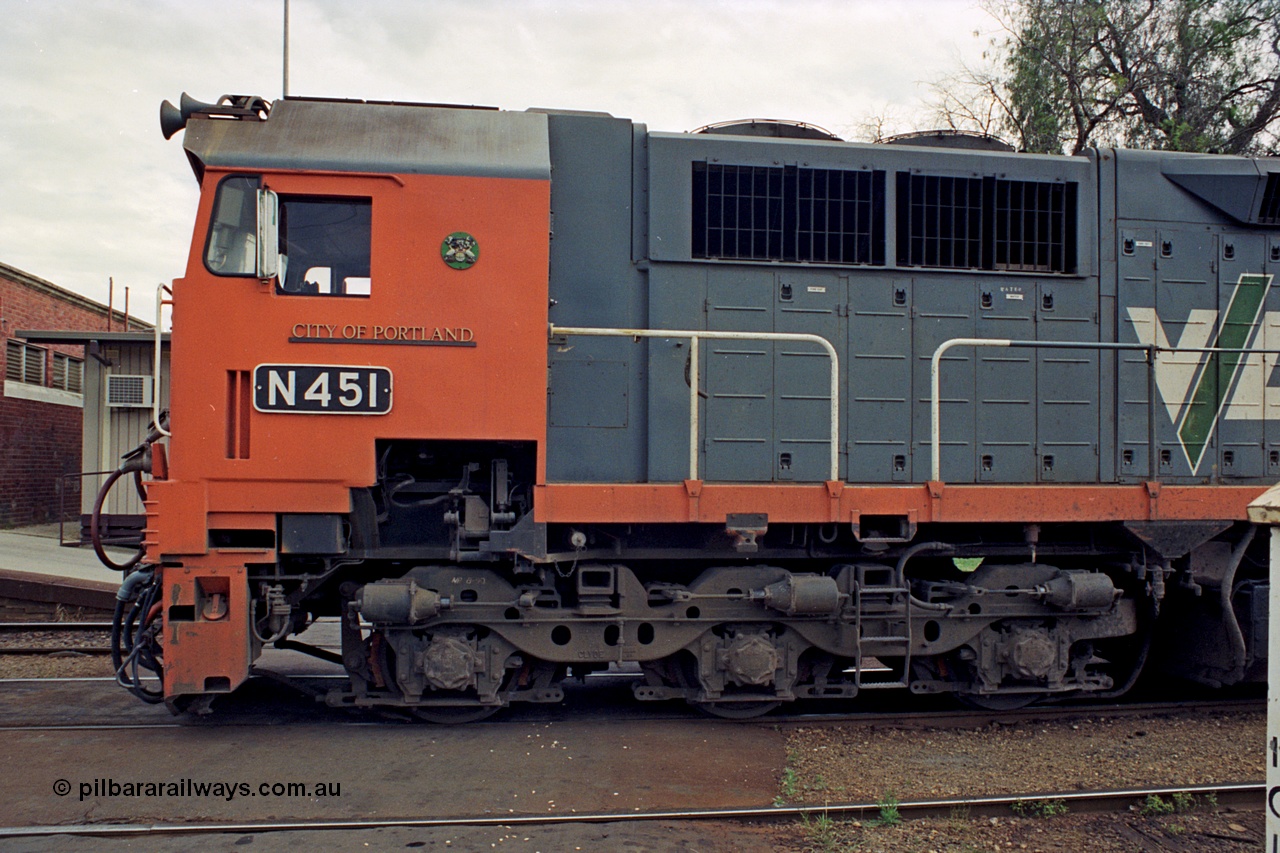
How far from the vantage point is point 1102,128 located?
17766 millimetres

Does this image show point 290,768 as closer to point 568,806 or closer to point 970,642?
point 568,806

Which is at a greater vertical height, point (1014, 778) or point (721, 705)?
point (721, 705)

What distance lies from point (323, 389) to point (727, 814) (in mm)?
3431

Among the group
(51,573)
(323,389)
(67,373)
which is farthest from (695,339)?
(67,373)

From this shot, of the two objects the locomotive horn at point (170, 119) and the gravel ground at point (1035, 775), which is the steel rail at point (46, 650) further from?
the gravel ground at point (1035, 775)

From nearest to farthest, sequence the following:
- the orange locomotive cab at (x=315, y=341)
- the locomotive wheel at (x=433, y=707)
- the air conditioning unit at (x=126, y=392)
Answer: the orange locomotive cab at (x=315, y=341), the locomotive wheel at (x=433, y=707), the air conditioning unit at (x=126, y=392)

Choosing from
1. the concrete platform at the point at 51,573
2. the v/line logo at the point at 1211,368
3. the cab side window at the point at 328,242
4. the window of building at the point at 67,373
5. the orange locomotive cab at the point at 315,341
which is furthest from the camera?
the window of building at the point at 67,373

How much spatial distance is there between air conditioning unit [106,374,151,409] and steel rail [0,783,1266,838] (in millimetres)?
12286

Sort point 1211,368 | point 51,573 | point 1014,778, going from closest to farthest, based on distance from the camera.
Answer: point 1014,778 → point 1211,368 → point 51,573

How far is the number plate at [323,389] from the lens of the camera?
516 centimetres

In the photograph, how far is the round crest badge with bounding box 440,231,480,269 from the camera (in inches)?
A: 210

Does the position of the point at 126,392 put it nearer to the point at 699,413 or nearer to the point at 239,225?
the point at 239,225

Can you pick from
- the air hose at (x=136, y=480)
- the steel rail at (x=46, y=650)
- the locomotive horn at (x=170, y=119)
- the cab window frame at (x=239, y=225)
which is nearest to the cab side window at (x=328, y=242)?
the cab window frame at (x=239, y=225)

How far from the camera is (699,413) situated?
594 cm
